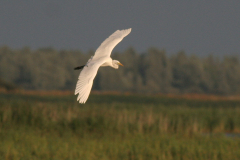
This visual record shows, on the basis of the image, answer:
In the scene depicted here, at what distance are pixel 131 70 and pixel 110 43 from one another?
5395 centimetres

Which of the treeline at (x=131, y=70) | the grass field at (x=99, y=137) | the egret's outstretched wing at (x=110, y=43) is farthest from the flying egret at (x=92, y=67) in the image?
the treeline at (x=131, y=70)

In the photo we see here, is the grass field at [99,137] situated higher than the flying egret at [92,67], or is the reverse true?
the flying egret at [92,67]

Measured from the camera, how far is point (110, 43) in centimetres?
559

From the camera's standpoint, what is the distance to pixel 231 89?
62.1m

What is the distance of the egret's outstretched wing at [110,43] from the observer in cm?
511

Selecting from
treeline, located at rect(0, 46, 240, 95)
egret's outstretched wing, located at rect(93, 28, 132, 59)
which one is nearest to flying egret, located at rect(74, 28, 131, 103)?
egret's outstretched wing, located at rect(93, 28, 132, 59)

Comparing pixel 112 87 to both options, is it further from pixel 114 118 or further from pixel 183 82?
pixel 114 118

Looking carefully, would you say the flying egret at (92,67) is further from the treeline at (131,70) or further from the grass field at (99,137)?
the treeline at (131,70)

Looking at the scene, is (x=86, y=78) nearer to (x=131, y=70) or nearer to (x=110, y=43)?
(x=110, y=43)

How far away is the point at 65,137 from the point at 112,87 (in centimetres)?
3936

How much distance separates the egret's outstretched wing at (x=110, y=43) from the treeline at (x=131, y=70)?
153 ft

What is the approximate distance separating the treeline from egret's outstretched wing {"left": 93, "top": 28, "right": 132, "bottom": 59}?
46.6 m

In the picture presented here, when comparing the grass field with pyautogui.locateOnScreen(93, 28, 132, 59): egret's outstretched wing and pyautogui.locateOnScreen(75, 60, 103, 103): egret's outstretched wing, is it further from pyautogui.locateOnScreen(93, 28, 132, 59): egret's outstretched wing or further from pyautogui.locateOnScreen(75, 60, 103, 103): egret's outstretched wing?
pyautogui.locateOnScreen(75, 60, 103, 103): egret's outstretched wing

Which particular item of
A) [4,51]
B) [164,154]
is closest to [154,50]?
[4,51]
